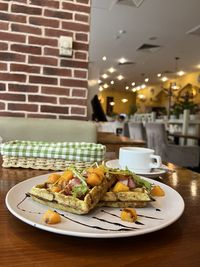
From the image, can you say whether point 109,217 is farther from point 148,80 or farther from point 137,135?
point 148,80

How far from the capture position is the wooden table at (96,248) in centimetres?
33

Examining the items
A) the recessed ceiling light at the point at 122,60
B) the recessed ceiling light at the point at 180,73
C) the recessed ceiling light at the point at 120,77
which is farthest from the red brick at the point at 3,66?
Answer: the recessed ceiling light at the point at 120,77

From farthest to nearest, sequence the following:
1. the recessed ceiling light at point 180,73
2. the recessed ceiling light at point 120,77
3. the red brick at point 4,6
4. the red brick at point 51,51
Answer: the recessed ceiling light at point 120,77
the recessed ceiling light at point 180,73
the red brick at point 51,51
the red brick at point 4,6

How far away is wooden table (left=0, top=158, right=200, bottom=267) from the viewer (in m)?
0.33

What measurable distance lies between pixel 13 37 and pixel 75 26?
1.46 ft

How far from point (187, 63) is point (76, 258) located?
7.91 meters

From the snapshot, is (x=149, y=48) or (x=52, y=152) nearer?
(x=52, y=152)

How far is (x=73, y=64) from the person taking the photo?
184 cm

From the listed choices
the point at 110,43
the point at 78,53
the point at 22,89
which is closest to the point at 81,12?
the point at 78,53

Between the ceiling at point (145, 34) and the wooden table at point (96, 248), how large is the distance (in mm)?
3279

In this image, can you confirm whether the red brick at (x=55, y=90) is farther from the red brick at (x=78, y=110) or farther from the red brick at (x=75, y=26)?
the red brick at (x=75, y=26)

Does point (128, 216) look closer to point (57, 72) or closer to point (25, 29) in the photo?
point (57, 72)

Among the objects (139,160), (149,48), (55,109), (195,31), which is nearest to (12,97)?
(55,109)

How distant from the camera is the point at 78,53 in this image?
1.85 m
